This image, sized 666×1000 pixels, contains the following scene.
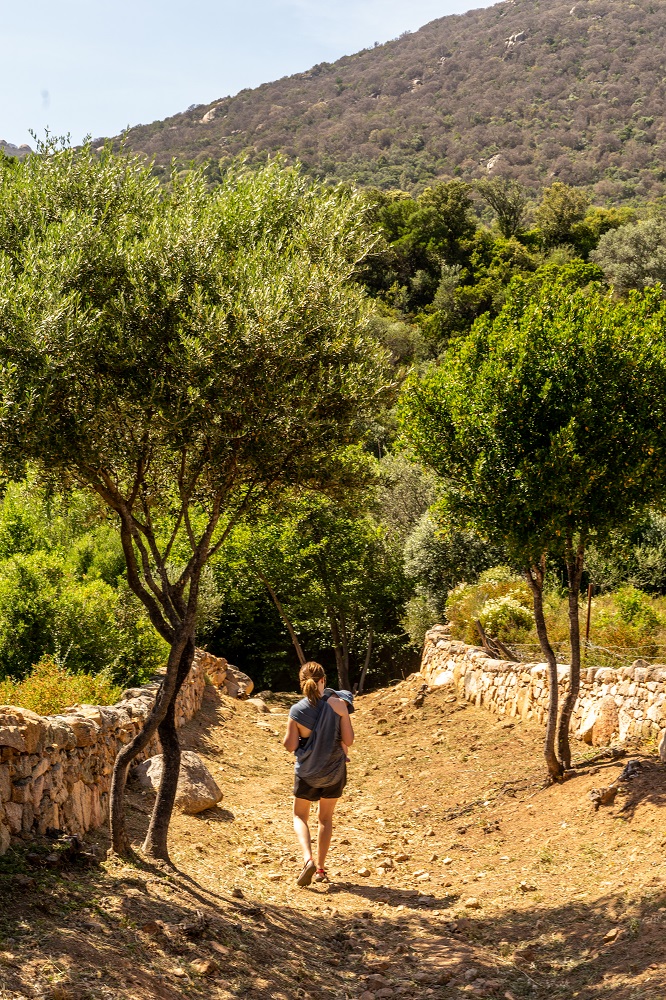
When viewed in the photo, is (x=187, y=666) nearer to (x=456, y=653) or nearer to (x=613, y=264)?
(x=456, y=653)

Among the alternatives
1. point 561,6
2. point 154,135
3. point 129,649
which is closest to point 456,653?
point 129,649

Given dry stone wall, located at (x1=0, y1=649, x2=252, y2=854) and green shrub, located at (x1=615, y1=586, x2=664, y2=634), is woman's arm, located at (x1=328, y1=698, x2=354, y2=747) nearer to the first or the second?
dry stone wall, located at (x1=0, y1=649, x2=252, y2=854)

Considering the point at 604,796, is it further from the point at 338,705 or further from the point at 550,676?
the point at 338,705

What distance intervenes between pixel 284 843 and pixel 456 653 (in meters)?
9.19

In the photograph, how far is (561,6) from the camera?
152 m

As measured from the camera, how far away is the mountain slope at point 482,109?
102 m

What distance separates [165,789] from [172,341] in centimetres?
407

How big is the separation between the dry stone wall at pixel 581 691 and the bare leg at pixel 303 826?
5.18m

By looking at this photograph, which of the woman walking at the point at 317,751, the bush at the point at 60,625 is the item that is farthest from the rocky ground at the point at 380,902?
the bush at the point at 60,625

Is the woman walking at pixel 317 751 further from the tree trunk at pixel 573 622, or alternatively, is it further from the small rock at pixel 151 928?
the tree trunk at pixel 573 622

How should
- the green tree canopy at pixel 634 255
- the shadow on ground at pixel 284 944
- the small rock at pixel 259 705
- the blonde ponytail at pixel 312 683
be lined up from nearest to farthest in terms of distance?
the shadow on ground at pixel 284 944
the blonde ponytail at pixel 312 683
the small rock at pixel 259 705
the green tree canopy at pixel 634 255

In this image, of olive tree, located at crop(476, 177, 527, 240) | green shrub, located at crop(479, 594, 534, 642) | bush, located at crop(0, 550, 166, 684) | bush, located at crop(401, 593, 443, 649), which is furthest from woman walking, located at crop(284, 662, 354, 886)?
olive tree, located at crop(476, 177, 527, 240)

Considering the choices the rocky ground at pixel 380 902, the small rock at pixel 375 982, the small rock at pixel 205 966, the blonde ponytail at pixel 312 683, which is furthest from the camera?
the blonde ponytail at pixel 312 683

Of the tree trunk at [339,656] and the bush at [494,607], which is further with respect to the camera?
the tree trunk at [339,656]
